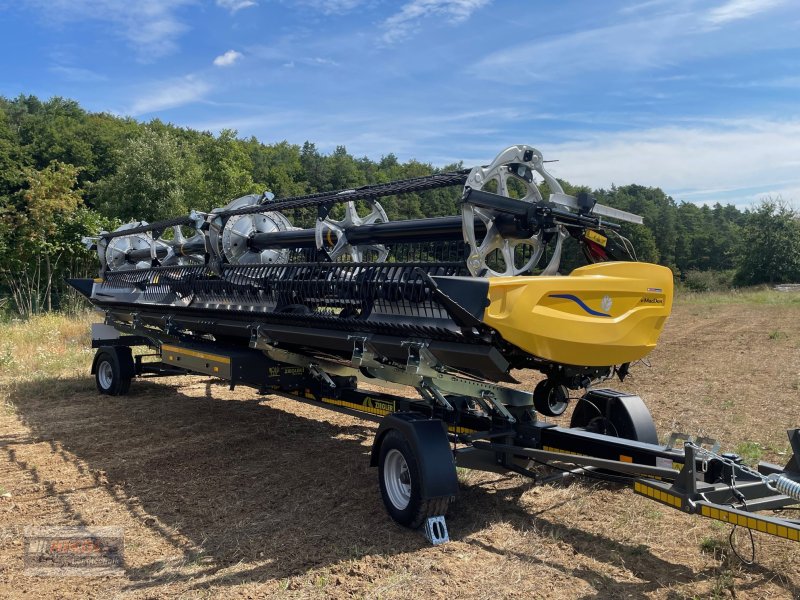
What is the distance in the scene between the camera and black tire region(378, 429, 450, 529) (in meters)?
4.23

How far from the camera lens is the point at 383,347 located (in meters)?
4.83

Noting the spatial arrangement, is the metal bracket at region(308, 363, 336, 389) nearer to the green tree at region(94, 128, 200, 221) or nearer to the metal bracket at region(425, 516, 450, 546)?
the metal bracket at region(425, 516, 450, 546)

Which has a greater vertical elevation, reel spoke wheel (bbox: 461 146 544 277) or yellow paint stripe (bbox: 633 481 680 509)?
reel spoke wheel (bbox: 461 146 544 277)

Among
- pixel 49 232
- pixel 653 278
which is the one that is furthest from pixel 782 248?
pixel 653 278

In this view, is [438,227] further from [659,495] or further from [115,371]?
[115,371]

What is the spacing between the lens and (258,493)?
534cm

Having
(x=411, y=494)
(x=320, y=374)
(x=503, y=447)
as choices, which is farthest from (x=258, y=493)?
(x=503, y=447)

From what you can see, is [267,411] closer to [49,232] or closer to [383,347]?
[383,347]

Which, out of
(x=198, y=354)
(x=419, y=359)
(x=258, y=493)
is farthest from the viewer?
(x=198, y=354)

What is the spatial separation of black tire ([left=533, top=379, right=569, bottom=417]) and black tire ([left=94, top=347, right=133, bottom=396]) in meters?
6.42

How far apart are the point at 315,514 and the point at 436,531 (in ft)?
3.29

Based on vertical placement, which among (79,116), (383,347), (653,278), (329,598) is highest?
(79,116)

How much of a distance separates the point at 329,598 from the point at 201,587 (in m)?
0.74

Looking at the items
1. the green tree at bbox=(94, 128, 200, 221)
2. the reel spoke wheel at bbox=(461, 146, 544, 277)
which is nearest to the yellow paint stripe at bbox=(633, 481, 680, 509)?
the reel spoke wheel at bbox=(461, 146, 544, 277)
